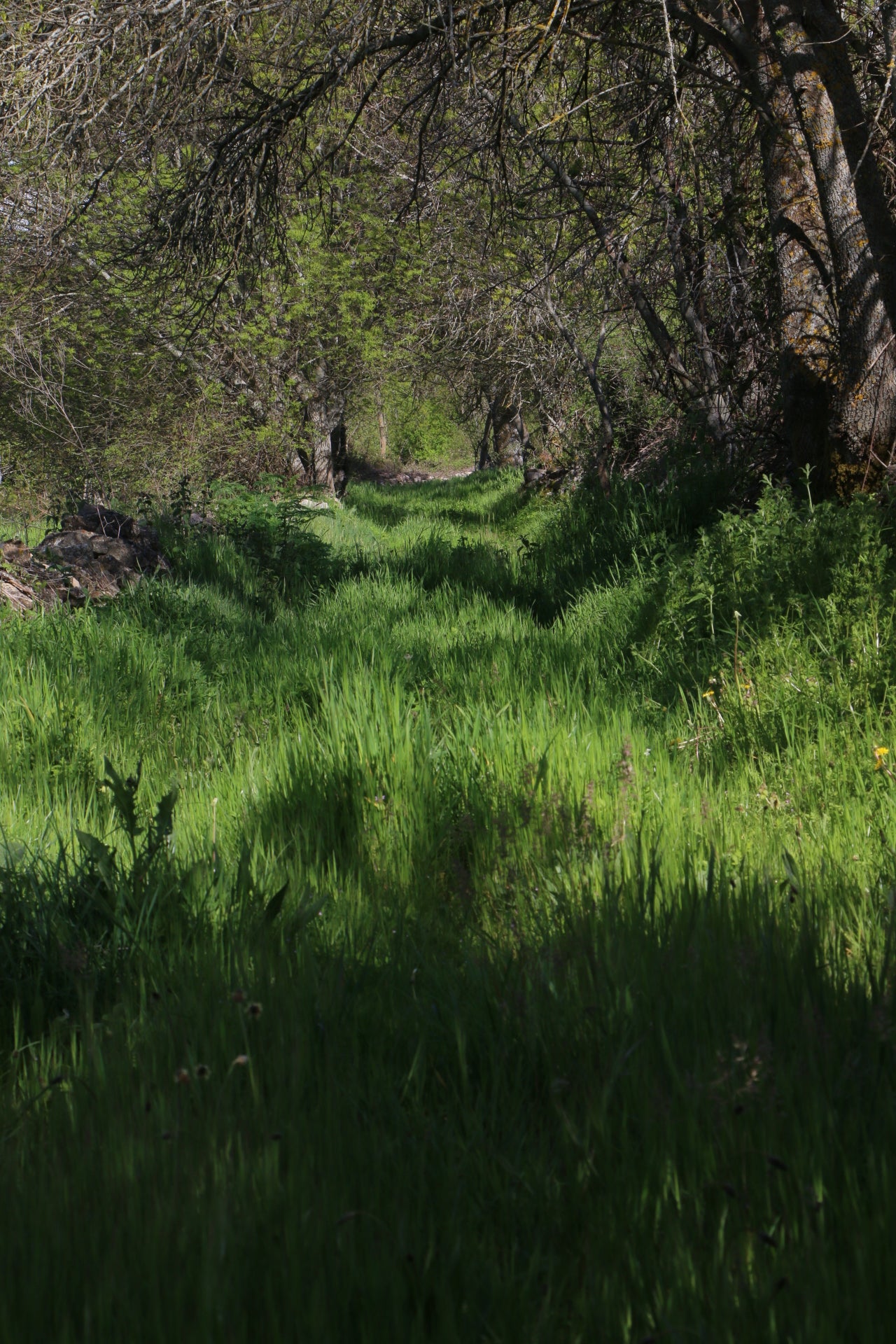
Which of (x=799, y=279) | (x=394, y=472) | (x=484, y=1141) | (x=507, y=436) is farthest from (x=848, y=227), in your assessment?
(x=394, y=472)

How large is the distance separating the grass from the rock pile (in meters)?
2.10

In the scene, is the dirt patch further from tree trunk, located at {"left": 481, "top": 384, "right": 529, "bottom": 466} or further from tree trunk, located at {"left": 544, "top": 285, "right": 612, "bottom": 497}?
tree trunk, located at {"left": 544, "top": 285, "right": 612, "bottom": 497}

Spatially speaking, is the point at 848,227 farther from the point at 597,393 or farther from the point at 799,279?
the point at 597,393

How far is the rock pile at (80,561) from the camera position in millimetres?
6805

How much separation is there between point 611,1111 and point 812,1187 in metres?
0.35

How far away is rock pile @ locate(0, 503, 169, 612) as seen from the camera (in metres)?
6.80

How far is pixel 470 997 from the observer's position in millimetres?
2061

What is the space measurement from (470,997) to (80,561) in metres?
6.20

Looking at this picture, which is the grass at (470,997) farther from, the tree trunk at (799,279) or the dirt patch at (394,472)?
the dirt patch at (394,472)

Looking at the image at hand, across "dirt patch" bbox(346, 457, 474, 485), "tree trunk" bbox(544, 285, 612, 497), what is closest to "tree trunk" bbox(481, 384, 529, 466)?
"dirt patch" bbox(346, 457, 474, 485)

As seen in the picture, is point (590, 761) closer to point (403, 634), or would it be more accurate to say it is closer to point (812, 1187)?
point (812, 1187)

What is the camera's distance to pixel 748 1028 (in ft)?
6.00

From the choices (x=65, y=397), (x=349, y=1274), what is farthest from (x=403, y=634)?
(x=65, y=397)

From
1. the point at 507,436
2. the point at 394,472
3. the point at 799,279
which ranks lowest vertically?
the point at 799,279
